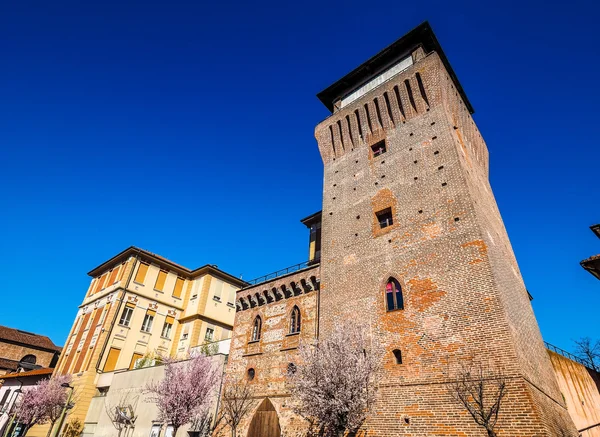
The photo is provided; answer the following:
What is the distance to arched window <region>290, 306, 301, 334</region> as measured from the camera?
18016mm

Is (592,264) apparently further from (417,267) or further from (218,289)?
(218,289)

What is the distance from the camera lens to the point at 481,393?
33.8ft

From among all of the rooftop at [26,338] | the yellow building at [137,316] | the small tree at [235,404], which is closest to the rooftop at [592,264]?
the small tree at [235,404]

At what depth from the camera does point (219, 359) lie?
19797mm

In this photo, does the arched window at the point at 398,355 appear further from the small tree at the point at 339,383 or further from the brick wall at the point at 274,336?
the brick wall at the point at 274,336

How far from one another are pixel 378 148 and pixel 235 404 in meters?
15.5

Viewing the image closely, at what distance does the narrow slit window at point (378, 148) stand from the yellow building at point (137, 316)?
19.2 m

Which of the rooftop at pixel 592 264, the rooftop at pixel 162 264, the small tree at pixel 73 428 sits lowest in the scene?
Result: the small tree at pixel 73 428

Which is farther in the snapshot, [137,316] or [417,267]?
[137,316]

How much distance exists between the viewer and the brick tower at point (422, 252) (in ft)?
37.2

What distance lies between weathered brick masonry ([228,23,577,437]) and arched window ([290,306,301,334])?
485mm

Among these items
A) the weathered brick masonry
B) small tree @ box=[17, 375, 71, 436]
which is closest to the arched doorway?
the weathered brick masonry

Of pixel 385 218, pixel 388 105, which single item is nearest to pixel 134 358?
pixel 385 218

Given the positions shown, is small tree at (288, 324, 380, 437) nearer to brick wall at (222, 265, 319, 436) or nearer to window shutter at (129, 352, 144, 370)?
brick wall at (222, 265, 319, 436)
